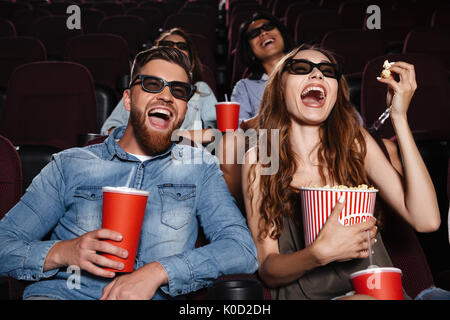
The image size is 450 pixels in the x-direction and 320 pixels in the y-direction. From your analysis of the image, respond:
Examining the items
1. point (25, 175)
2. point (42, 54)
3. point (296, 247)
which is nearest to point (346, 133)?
point (296, 247)

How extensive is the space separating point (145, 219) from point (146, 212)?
0.02 m

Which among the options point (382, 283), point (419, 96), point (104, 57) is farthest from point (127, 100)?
point (104, 57)

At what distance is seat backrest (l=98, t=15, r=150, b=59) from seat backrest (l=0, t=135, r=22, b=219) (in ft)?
9.24

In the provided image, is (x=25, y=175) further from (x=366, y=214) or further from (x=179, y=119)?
(x=366, y=214)

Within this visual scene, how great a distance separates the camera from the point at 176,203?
41.8 inches

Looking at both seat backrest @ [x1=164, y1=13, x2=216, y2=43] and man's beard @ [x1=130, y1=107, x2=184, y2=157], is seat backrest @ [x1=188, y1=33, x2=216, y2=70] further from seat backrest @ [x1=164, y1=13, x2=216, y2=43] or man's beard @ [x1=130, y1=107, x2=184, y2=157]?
man's beard @ [x1=130, y1=107, x2=184, y2=157]

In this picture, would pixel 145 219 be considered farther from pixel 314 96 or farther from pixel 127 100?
pixel 314 96

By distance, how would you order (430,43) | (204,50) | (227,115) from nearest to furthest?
(227,115) < (430,43) < (204,50)

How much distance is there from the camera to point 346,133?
1.15m

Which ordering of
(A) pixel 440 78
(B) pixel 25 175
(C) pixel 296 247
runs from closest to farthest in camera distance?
(C) pixel 296 247
(B) pixel 25 175
(A) pixel 440 78

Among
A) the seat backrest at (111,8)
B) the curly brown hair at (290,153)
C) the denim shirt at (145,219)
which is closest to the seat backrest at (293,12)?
the seat backrest at (111,8)

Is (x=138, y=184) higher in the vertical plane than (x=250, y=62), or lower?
lower

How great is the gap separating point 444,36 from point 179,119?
7.69ft

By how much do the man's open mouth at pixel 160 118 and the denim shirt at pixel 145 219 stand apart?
66mm
